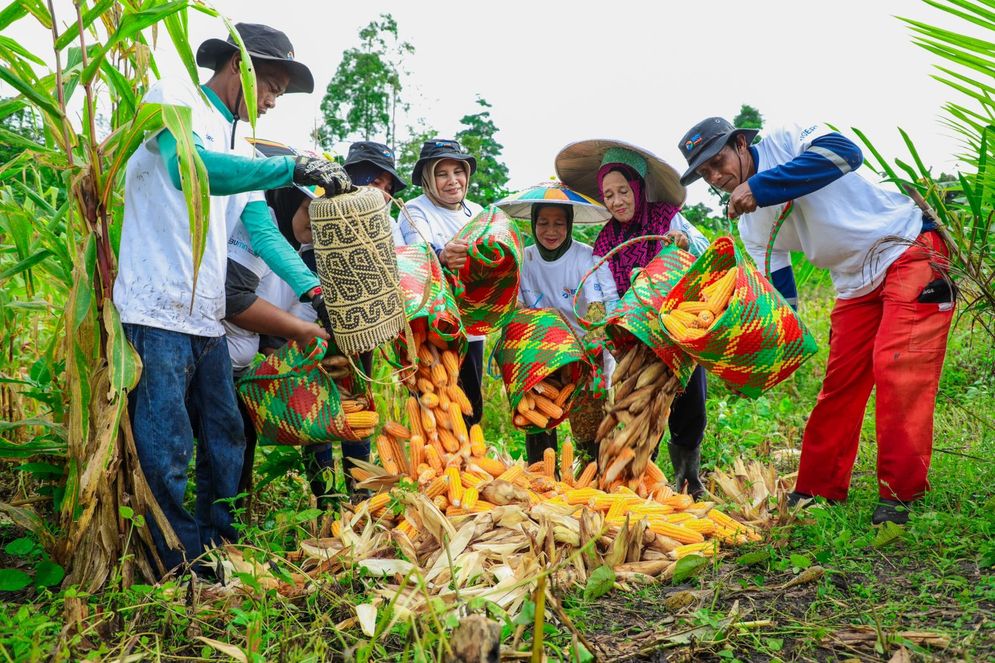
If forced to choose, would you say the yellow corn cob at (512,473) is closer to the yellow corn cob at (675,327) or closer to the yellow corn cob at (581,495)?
the yellow corn cob at (581,495)

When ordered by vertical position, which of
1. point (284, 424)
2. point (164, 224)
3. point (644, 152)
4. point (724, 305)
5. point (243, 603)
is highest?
point (644, 152)

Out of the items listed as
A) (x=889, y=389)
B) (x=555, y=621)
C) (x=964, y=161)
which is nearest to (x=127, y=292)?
(x=555, y=621)

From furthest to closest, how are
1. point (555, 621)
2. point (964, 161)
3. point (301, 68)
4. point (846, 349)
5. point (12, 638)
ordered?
point (846, 349) → point (301, 68) → point (555, 621) → point (12, 638) → point (964, 161)

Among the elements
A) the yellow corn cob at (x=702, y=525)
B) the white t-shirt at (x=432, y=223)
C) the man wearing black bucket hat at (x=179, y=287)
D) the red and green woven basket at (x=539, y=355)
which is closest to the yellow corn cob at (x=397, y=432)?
the red and green woven basket at (x=539, y=355)

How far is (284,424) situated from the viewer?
2.93 metres

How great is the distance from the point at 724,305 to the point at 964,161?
1.53 meters

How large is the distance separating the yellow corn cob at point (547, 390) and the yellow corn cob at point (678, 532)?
0.72 metres

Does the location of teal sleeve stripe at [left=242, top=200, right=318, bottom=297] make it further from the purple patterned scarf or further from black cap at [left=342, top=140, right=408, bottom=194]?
the purple patterned scarf

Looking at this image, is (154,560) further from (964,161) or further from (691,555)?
(964,161)

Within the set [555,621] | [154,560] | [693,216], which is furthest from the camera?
[693,216]

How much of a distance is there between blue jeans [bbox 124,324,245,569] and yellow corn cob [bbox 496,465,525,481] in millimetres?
970

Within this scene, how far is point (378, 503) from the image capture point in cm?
295

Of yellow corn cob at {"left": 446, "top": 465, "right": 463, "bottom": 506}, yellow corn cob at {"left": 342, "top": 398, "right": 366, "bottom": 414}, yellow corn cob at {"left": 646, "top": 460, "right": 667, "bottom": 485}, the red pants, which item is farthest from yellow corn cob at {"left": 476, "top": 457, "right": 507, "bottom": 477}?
the red pants

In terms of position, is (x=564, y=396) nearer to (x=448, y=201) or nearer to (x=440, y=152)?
(x=448, y=201)
